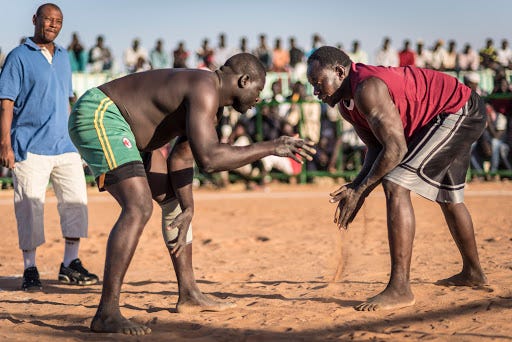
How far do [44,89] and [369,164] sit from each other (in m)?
2.76

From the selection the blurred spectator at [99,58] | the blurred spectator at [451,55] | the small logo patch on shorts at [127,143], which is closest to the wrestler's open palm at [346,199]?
the small logo patch on shorts at [127,143]

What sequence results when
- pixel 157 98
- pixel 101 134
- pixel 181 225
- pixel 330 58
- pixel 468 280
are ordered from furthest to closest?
pixel 468 280 < pixel 330 58 < pixel 181 225 < pixel 157 98 < pixel 101 134

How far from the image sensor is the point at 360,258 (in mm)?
7406

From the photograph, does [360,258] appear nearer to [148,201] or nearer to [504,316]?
[504,316]

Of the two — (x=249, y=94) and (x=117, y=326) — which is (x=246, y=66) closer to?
(x=249, y=94)

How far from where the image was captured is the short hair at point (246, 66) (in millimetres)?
5043

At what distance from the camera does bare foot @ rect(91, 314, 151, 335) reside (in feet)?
15.3

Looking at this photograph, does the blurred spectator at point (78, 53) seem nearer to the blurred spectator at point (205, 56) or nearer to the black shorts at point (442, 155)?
the blurred spectator at point (205, 56)

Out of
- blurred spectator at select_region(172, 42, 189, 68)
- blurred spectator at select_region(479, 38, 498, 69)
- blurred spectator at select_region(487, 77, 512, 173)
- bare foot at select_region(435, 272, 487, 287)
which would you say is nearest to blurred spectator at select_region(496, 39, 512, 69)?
blurred spectator at select_region(479, 38, 498, 69)

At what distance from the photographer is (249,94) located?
505cm

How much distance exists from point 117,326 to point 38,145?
238cm

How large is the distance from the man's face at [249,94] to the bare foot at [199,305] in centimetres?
130

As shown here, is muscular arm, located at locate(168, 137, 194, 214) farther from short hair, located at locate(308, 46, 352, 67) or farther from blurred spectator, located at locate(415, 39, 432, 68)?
blurred spectator, located at locate(415, 39, 432, 68)

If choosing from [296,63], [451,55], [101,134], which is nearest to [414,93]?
[101,134]
